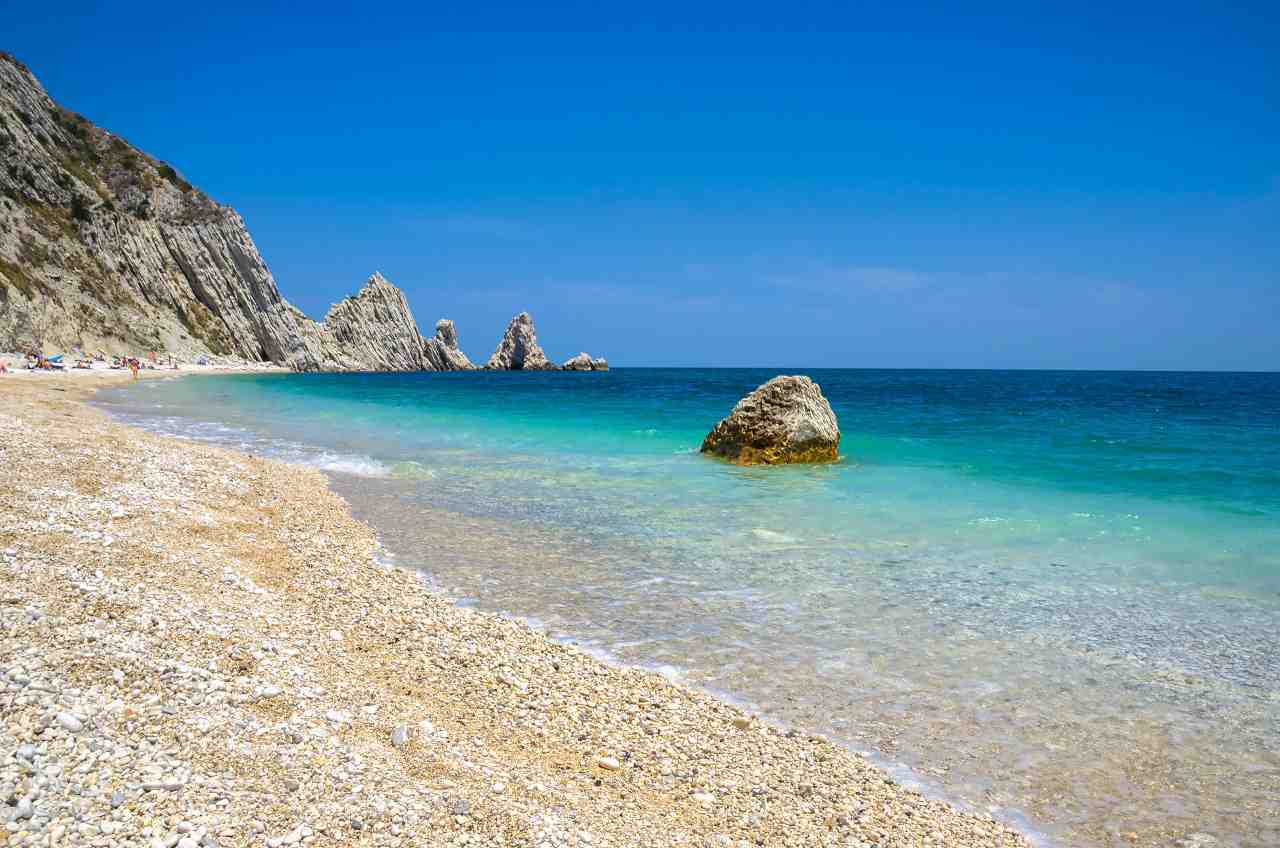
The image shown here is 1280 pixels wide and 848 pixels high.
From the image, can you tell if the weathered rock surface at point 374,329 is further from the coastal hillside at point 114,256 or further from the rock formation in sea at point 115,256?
the coastal hillside at point 114,256

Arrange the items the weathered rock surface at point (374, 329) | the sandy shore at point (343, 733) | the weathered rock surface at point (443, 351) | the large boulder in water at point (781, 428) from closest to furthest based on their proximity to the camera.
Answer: the sandy shore at point (343, 733) < the large boulder in water at point (781, 428) < the weathered rock surface at point (374, 329) < the weathered rock surface at point (443, 351)

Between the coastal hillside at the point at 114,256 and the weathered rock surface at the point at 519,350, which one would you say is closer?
the coastal hillside at the point at 114,256

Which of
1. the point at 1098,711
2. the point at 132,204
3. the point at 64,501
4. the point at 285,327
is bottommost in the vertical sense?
the point at 1098,711

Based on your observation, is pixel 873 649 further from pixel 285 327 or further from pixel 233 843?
pixel 285 327

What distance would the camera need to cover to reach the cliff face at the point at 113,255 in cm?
6369

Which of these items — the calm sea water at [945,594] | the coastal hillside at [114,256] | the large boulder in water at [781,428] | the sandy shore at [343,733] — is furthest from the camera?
the coastal hillside at [114,256]

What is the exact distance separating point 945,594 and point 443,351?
496 feet

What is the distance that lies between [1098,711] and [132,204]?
10143cm

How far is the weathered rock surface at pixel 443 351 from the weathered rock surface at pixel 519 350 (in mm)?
7582

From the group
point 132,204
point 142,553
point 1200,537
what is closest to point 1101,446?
point 1200,537

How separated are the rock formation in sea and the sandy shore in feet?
211

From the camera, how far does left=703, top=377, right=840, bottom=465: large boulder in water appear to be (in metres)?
19.8

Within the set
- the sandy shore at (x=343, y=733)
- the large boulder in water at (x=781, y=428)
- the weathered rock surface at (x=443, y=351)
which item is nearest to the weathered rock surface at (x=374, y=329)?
the weathered rock surface at (x=443, y=351)

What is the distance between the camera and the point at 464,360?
16162cm
